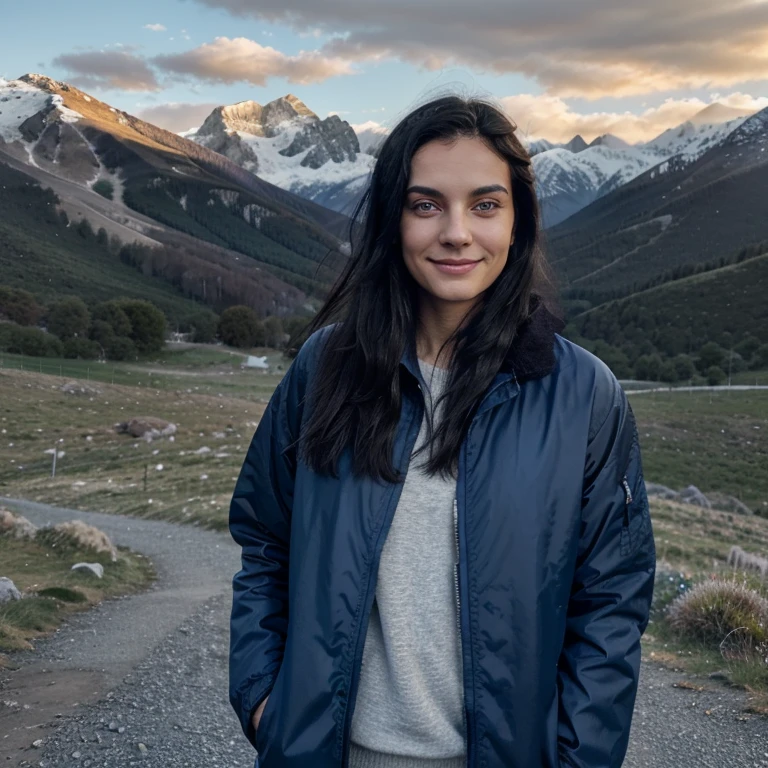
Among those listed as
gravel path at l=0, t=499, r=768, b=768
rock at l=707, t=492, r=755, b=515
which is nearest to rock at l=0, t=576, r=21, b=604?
gravel path at l=0, t=499, r=768, b=768

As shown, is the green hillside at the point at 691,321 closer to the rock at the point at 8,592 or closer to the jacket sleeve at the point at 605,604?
the rock at the point at 8,592

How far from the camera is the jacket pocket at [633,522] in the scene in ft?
6.34

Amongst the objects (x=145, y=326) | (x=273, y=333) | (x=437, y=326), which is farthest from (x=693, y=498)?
(x=273, y=333)

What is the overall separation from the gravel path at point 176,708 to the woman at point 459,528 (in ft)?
11.2

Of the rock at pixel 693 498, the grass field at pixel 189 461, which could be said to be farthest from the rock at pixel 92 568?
the rock at pixel 693 498

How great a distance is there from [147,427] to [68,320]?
46.9 ft

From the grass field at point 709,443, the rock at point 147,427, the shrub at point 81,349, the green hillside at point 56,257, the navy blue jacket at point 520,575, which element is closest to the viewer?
the navy blue jacket at point 520,575

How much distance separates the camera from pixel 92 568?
31.5 ft

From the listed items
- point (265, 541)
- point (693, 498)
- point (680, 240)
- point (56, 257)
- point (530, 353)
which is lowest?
point (693, 498)

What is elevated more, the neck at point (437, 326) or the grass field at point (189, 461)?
the neck at point (437, 326)

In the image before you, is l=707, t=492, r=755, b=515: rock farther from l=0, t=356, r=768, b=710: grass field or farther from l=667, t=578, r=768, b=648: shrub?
l=667, t=578, r=768, b=648: shrub

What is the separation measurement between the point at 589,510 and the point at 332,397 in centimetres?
74

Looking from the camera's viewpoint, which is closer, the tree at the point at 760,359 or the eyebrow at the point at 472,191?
the eyebrow at the point at 472,191

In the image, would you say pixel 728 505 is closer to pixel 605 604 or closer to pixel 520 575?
pixel 605 604
